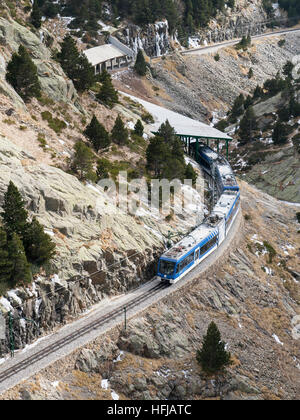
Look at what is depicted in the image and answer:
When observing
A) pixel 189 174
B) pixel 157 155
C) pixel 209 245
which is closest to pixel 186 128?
pixel 189 174

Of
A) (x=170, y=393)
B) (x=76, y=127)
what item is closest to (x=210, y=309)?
(x=170, y=393)

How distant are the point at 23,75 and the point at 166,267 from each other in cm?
2566

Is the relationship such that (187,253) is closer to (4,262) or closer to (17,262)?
(17,262)

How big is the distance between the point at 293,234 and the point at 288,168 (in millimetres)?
22952

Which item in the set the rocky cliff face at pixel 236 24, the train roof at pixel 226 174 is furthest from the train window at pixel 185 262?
the rocky cliff face at pixel 236 24

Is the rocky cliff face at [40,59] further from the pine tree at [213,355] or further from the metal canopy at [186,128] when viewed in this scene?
the pine tree at [213,355]

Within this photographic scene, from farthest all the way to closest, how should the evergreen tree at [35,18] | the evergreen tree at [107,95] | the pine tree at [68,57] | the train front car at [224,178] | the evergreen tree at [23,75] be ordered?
1. the evergreen tree at [35,18]
2. the evergreen tree at [107,95]
3. the pine tree at [68,57]
4. the train front car at [224,178]
5. the evergreen tree at [23,75]

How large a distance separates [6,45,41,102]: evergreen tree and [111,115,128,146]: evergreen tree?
29.6 feet

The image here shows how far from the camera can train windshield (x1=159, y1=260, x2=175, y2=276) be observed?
4058cm

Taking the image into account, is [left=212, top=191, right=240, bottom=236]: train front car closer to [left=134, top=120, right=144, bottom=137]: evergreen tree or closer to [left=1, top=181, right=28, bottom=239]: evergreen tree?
[left=134, top=120, right=144, bottom=137]: evergreen tree

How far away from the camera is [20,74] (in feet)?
170

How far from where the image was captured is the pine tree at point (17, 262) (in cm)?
3256

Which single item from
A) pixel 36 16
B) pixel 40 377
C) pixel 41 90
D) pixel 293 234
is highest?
pixel 36 16

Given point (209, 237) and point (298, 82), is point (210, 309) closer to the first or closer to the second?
point (209, 237)
